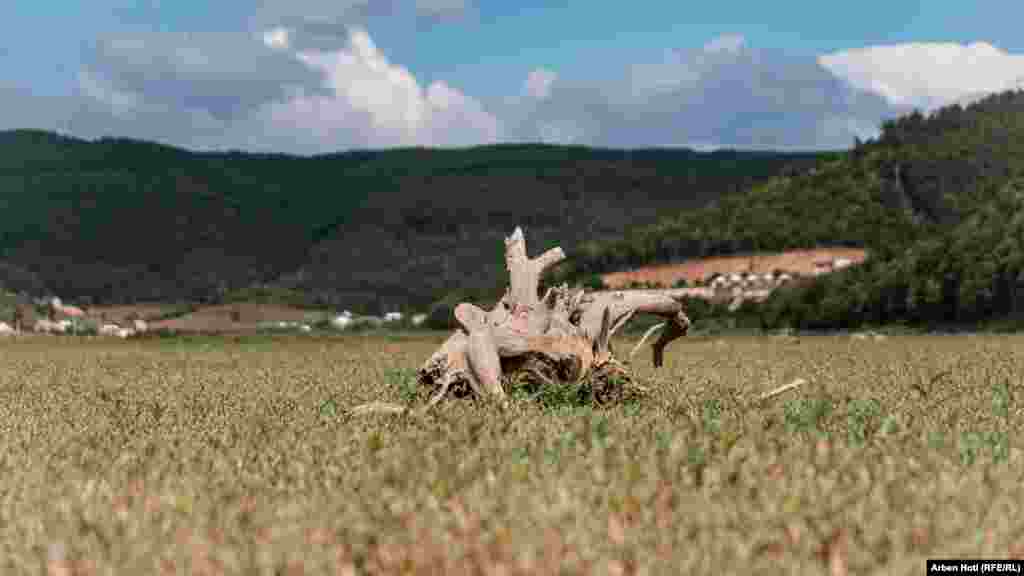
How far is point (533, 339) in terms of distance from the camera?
13336 mm

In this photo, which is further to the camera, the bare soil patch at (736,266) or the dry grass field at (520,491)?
Result: the bare soil patch at (736,266)

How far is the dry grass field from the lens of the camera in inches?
213

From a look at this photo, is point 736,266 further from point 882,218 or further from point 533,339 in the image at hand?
point 533,339

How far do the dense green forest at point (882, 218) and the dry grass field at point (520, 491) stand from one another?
7756 centimetres

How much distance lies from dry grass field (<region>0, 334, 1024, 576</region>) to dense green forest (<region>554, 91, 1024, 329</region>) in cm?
7756

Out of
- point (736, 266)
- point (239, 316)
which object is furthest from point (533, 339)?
point (239, 316)

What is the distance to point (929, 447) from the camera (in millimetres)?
8461

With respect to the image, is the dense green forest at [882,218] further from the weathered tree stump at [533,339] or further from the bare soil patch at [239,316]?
the weathered tree stump at [533,339]

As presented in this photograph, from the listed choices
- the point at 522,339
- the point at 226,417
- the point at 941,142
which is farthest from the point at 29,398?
the point at 941,142

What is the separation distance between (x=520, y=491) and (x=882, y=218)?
12926 cm

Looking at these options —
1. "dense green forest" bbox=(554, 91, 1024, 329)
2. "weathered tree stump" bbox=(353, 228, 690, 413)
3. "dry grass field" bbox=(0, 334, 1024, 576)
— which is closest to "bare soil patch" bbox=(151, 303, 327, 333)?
"dense green forest" bbox=(554, 91, 1024, 329)

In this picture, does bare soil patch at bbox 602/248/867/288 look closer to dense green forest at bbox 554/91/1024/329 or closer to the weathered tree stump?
dense green forest at bbox 554/91/1024/329

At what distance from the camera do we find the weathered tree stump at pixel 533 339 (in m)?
12.9

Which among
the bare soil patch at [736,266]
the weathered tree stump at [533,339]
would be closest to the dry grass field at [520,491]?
the weathered tree stump at [533,339]
